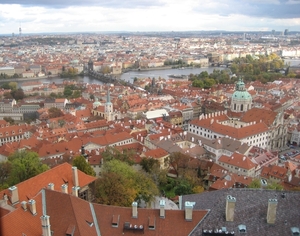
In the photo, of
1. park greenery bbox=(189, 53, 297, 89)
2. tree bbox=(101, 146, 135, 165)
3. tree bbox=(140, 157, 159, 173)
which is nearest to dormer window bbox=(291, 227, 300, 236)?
tree bbox=(140, 157, 159, 173)

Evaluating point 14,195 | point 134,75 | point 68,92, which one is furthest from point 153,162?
point 134,75

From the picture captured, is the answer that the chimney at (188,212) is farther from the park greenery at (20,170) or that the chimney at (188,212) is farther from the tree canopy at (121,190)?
the park greenery at (20,170)

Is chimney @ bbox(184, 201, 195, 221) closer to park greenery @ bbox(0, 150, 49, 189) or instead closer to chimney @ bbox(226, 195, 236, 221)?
chimney @ bbox(226, 195, 236, 221)

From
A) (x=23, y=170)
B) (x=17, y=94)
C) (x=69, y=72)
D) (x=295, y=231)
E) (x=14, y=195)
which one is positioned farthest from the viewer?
(x=69, y=72)

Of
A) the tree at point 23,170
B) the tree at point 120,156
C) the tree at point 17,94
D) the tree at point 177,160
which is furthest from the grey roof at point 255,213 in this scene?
the tree at point 17,94

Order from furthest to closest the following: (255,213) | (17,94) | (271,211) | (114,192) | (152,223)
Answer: (17,94) → (114,192) → (152,223) → (255,213) → (271,211)

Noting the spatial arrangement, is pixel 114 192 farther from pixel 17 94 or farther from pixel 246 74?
pixel 246 74
